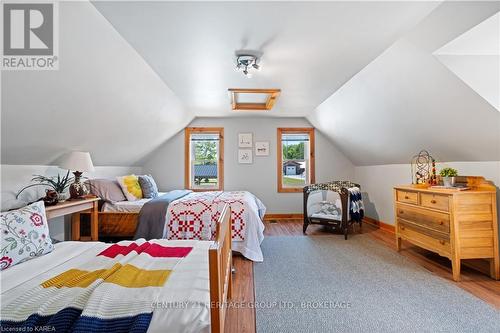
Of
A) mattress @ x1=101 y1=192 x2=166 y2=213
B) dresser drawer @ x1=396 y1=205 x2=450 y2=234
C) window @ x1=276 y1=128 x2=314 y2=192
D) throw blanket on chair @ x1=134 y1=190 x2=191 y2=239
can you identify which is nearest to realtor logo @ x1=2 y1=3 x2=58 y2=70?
throw blanket on chair @ x1=134 y1=190 x2=191 y2=239

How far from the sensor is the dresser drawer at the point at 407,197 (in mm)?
2826

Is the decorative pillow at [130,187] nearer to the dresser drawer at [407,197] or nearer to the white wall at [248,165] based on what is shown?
the white wall at [248,165]

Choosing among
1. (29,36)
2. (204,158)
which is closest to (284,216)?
(204,158)

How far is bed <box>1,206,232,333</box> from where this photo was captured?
951mm

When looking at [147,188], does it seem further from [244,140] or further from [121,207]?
[244,140]

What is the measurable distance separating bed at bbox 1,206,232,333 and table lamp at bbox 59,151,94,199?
59.3 inches

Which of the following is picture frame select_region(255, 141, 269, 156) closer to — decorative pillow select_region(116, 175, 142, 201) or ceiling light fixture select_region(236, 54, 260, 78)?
decorative pillow select_region(116, 175, 142, 201)

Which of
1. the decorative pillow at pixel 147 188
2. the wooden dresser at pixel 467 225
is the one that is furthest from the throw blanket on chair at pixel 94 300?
the wooden dresser at pixel 467 225

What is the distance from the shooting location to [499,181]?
242 cm

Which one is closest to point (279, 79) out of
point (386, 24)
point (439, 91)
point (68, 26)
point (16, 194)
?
point (386, 24)

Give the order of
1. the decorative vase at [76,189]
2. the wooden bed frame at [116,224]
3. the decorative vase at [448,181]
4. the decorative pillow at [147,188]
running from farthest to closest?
the decorative pillow at [147,188], the wooden bed frame at [116,224], the decorative vase at [76,189], the decorative vase at [448,181]

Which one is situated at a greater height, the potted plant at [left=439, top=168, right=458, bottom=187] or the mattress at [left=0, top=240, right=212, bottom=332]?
the potted plant at [left=439, top=168, right=458, bottom=187]

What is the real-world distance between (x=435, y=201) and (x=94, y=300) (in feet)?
10.1

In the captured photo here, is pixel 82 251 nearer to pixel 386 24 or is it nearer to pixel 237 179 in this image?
pixel 386 24
